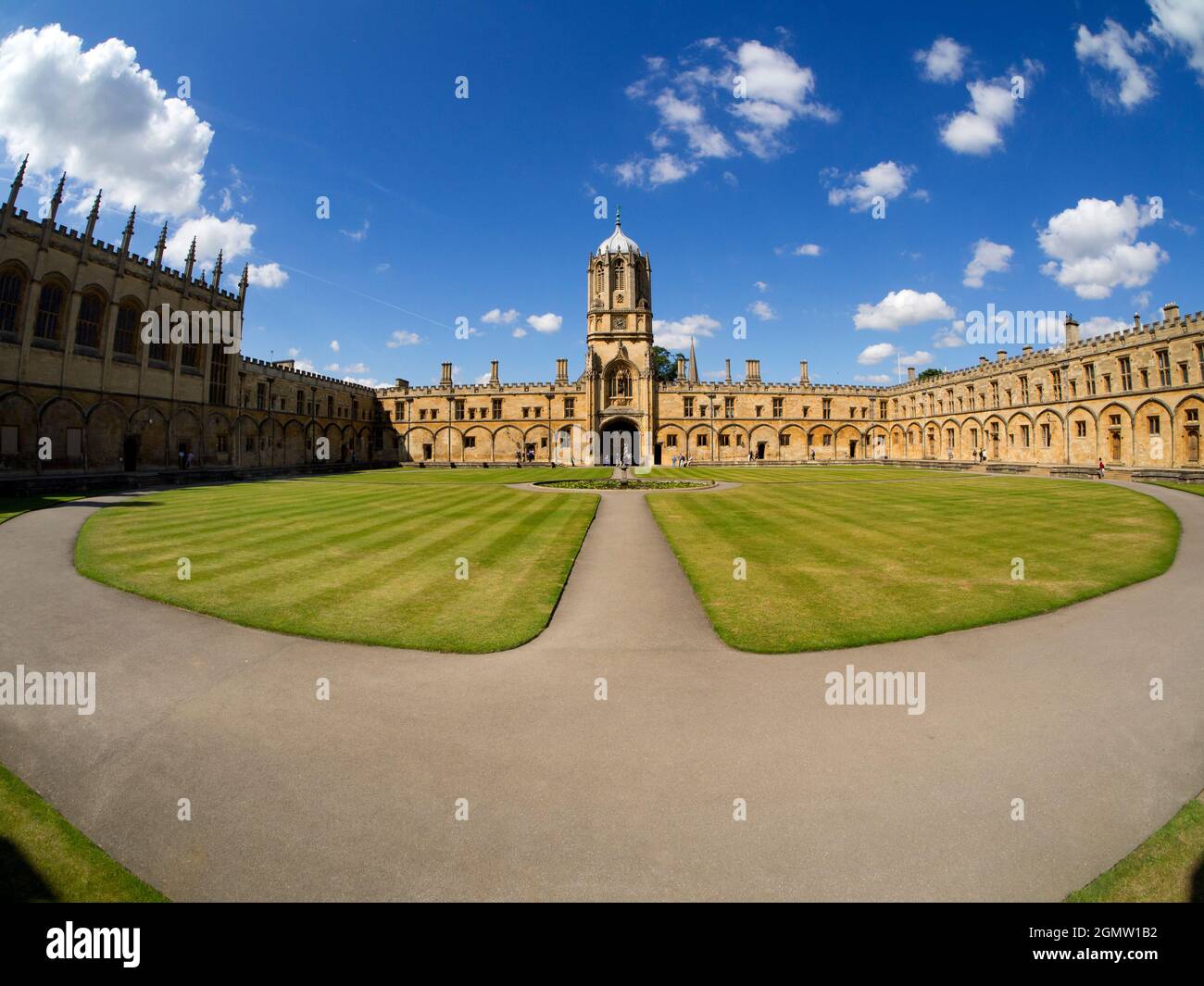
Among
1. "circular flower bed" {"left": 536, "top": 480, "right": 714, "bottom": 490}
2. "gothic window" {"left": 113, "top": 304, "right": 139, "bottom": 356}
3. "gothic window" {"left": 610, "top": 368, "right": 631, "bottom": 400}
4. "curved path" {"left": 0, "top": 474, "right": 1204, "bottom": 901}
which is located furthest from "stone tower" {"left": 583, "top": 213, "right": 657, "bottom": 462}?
"curved path" {"left": 0, "top": 474, "right": 1204, "bottom": 901}

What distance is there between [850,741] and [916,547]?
10016 millimetres

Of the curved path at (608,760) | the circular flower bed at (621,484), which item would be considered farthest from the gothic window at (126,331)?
the curved path at (608,760)

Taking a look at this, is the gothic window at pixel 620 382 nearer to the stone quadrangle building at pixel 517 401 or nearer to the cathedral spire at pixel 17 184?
the stone quadrangle building at pixel 517 401

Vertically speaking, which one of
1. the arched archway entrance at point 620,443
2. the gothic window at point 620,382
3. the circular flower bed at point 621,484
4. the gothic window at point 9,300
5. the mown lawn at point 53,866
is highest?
the gothic window at point 620,382

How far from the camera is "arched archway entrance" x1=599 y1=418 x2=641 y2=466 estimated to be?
215 ft

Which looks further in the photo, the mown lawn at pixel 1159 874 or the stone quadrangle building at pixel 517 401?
the stone quadrangle building at pixel 517 401

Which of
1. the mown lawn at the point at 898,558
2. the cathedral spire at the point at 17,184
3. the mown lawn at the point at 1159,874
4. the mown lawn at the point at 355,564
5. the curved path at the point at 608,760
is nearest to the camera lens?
the mown lawn at the point at 1159,874

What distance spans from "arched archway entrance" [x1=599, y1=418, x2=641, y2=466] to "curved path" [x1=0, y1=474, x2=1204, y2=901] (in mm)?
57077

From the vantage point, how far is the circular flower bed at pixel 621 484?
3241cm

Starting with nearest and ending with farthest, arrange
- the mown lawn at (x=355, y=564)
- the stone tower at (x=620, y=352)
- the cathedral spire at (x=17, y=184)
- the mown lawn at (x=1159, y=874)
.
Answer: the mown lawn at (x=1159, y=874)
the mown lawn at (x=355, y=564)
the cathedral spire at (x=17, y=184)
the stone tower at (x=620, y=352)

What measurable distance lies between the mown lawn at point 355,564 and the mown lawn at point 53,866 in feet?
13.1

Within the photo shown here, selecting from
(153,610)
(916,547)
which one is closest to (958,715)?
(916,547)

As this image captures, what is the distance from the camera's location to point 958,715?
6.25 metres

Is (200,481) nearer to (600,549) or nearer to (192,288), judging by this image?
(192,288)
